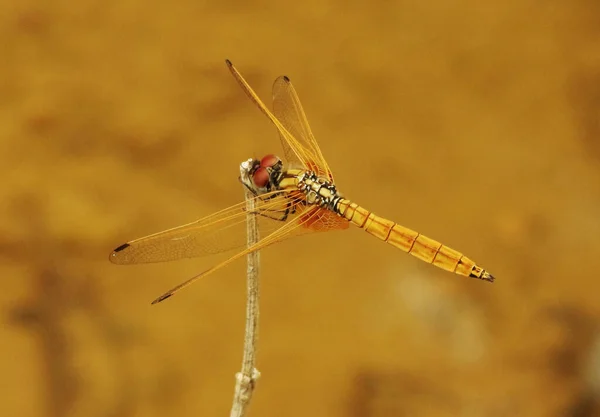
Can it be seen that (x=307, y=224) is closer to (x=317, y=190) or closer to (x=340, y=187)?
(x=317, y=190)

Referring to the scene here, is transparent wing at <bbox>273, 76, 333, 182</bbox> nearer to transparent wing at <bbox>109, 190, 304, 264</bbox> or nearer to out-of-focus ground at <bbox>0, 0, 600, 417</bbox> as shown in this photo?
transparent wing at <bbox>109, 190, 304, 264</bbox>

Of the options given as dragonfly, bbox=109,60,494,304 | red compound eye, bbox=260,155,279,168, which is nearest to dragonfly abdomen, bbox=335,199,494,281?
dragonfly, bbox=109,60,494,304

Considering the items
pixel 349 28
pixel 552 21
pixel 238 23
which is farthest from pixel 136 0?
pixel 552 21

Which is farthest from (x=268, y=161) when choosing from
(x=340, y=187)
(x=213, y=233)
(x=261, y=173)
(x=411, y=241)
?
(x=340, y=187)

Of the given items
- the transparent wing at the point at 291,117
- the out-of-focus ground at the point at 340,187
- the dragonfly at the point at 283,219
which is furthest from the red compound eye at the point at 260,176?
the out-of-focus ground at the point at 340,187

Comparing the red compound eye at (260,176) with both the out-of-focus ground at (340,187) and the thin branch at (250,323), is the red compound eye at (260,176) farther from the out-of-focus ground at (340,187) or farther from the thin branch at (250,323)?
the out-of-focus ground at (340,187)

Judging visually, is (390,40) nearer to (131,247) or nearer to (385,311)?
(385,311)
